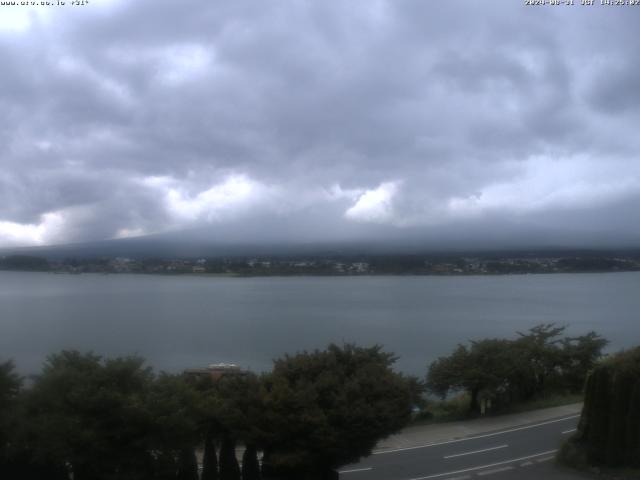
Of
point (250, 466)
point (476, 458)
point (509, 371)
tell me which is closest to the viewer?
point (250, 466)

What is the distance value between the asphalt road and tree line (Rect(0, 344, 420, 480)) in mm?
2402

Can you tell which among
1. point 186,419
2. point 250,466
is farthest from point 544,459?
point 186,419

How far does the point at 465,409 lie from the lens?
24.8 meters

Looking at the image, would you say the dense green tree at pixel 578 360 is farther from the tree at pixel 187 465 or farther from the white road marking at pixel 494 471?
the tree at pixel 187 465

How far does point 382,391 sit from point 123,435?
15.8 ft

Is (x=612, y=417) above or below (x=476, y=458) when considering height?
above

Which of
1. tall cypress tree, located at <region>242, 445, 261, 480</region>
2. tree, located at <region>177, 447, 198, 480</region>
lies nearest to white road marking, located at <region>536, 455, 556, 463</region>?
tall cypress tree, located at <region>242, 445, 261, 480</region>

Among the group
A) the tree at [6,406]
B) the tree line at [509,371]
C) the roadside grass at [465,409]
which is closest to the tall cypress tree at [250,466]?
the tree at [6,406]

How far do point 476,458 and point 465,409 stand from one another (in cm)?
811

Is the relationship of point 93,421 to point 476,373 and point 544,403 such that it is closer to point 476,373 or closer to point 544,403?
point 476,373

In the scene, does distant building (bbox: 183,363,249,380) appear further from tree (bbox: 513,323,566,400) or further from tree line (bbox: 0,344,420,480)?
tree (bbox: 513,323,566,400)

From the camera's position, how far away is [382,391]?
13477mm

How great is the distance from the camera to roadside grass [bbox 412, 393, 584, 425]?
2333cm

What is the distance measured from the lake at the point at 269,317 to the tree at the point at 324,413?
65.2ft
